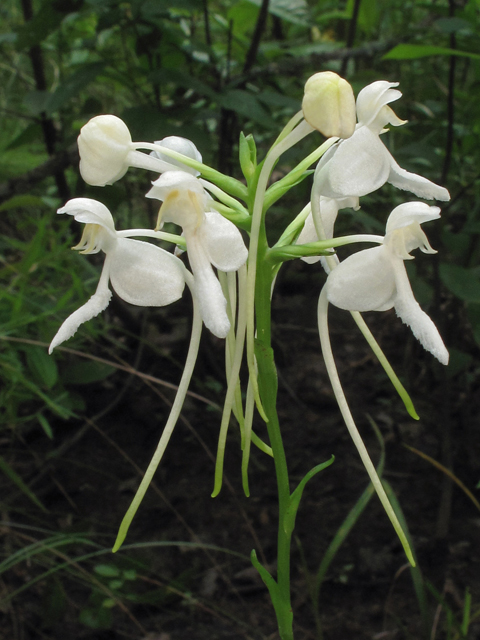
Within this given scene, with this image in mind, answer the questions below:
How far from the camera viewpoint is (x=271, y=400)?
23.0 inches

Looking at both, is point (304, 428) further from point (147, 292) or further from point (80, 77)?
point (147, 292)

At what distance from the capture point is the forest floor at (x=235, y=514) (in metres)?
1.34

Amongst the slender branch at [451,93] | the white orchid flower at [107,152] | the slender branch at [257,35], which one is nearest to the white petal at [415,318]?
the white orchid flower at [107,152]

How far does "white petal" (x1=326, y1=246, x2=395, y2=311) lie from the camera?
0.52 m

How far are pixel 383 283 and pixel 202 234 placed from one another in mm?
181

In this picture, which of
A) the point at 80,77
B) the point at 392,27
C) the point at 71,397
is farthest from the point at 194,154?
the point at 392,27

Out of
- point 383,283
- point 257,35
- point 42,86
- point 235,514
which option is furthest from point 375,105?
point 42,86

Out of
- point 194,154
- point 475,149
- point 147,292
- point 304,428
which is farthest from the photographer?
point 304,428

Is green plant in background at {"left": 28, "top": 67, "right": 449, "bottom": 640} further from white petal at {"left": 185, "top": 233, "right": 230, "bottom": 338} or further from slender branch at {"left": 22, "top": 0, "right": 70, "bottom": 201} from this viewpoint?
slender branch at {"left": 22, "top": 0, "right": 70, "bottom": 201}

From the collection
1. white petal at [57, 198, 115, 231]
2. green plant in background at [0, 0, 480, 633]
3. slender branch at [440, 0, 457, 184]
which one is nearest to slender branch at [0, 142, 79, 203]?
green plant in background at [0, 0, 480, 633]

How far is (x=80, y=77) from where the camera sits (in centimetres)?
136

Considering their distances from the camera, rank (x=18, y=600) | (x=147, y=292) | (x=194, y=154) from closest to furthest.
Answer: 1. (x=147, y=292)
2. (x=194, y=154)
3. (x=18, y=600)

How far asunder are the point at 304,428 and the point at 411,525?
0.44 metres

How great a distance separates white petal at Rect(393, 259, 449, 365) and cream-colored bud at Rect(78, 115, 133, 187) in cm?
29
